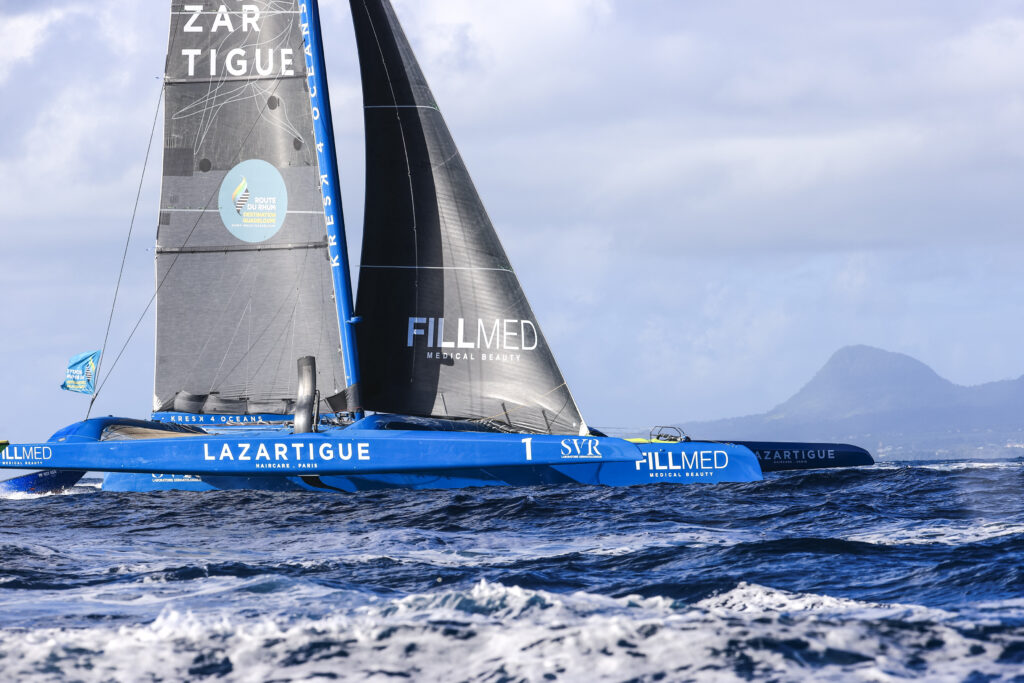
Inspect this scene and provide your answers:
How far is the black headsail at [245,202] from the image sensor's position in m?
18.2

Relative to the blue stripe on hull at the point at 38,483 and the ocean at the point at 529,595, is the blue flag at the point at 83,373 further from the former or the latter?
the ocean at the point at 529,595

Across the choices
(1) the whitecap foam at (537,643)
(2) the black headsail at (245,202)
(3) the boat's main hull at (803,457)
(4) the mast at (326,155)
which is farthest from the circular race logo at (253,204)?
(1) the whitecap foam at (537,643)

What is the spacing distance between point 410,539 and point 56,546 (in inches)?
125

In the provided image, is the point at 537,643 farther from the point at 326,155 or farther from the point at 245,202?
the point at 245,202

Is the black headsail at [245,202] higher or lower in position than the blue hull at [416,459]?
higher

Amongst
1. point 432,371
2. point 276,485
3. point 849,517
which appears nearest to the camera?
point 849,517

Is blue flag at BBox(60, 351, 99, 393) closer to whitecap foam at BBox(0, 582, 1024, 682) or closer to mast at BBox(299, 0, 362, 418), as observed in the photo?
mast at BBox(299, 0, 362, 418)

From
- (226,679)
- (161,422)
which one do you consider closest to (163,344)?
(161,422)

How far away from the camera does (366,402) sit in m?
17.6

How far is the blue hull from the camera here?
14.9 meters

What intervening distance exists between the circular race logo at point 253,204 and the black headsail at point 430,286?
62.2 inches

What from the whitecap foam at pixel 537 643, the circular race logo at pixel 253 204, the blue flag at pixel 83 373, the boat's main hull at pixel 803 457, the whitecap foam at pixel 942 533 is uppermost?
the circular race logo at pixel 253 204

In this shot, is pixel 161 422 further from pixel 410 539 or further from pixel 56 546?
pixel 410 539

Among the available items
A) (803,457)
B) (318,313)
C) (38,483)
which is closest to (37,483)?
(38,483)
